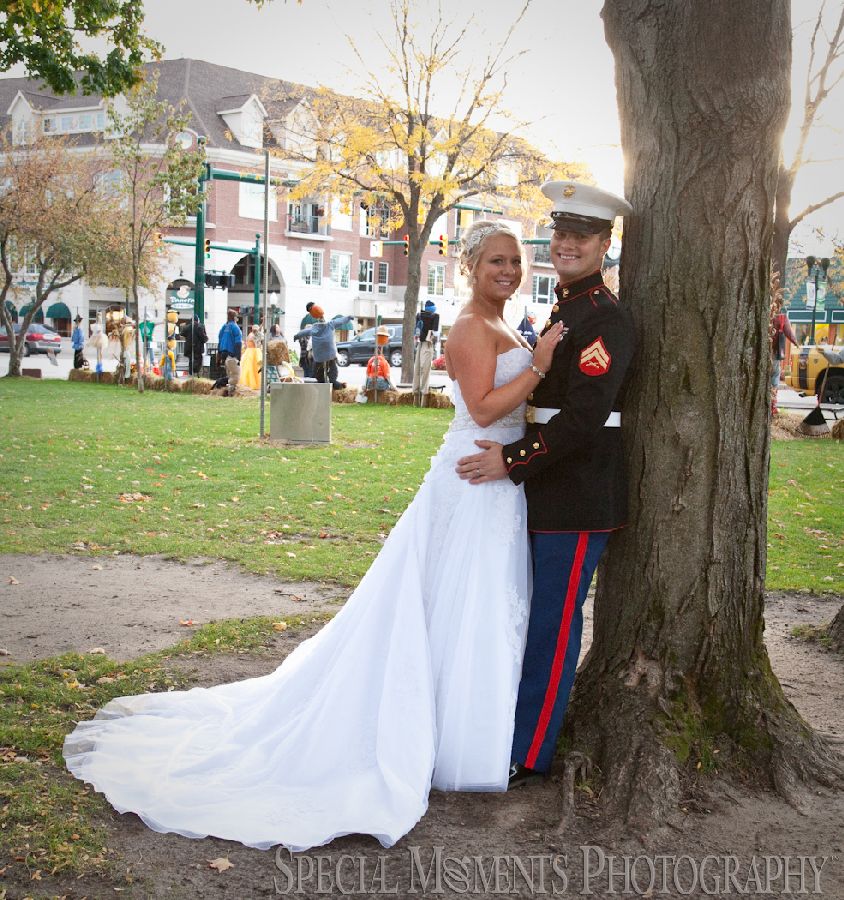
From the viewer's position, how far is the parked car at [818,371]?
22.2 metres

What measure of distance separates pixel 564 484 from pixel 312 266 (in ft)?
181

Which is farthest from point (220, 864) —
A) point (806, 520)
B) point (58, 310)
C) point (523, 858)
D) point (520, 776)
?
point (58, 310)

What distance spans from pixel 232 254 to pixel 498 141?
94.0 feet

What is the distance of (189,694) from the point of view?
4461 mm

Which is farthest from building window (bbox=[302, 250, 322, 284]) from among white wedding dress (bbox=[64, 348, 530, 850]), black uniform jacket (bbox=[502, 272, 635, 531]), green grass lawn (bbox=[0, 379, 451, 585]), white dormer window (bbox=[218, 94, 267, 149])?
black uniform jacket (bbox=[502, 272, 635, 531])

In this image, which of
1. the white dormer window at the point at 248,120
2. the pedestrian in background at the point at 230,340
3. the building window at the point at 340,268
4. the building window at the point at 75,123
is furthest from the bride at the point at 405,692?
the building window at the point at 340,268

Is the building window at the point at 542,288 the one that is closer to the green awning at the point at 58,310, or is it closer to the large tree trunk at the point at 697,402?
the green awning at the point at 58,310

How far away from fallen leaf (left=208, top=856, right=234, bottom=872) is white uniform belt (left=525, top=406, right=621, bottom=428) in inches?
73.4

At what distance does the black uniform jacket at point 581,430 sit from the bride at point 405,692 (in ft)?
0.34

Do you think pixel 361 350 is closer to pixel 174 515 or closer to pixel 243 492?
pixel 243 492

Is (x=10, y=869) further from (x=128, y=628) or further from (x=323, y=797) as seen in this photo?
(x=128, y=628)

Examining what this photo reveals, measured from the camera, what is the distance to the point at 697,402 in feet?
12.5

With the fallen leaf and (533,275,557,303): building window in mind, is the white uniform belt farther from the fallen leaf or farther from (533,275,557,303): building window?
(533,275,557,303): building window

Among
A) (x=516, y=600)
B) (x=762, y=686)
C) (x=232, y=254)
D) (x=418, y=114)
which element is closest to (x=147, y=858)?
(x=516, y=600)
